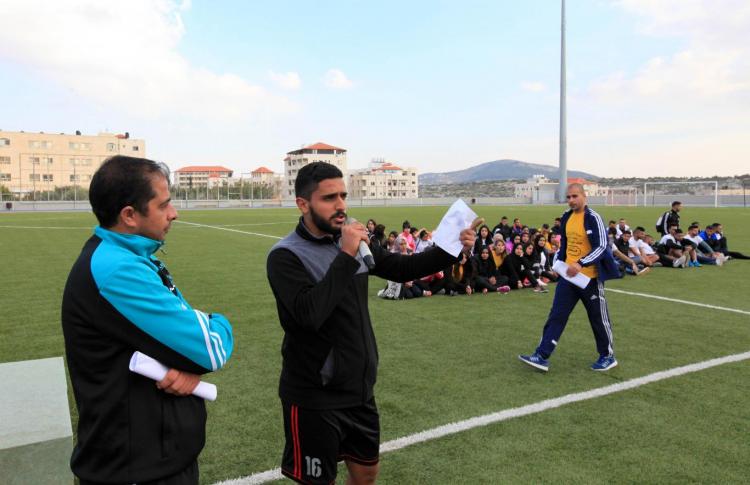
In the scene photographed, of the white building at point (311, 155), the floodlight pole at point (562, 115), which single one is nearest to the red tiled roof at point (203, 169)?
the white building at point (311, 155)

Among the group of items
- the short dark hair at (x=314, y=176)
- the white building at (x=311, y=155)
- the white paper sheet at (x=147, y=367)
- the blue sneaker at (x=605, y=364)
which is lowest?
the blue sneaker at (x=605, y=364)

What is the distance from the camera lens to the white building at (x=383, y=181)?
124m

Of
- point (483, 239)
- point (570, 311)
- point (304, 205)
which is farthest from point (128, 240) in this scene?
point (483, 239)

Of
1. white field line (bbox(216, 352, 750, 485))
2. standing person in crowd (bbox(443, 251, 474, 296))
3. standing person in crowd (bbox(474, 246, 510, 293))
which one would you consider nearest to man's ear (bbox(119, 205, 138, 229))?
white field line (bbox(216, 352, 750, 485))

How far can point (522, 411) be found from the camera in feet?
15.0

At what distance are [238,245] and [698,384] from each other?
54.6ft

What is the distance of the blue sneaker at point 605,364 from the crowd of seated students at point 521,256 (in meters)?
3.02

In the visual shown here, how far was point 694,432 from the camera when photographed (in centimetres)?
416

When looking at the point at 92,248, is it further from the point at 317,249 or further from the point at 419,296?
the point at 419,296

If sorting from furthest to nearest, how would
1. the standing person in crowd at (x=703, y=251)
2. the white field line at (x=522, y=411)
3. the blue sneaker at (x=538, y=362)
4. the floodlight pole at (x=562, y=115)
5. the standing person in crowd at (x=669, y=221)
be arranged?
the floodlight pole at (x=562, y=115) → the standing person in crowd at (x=669, y=221) → the standing person in crowd at (x=703, y=251) → the blue sneaker at (x=538, y=362) → the white field line at (x=522, y=411)

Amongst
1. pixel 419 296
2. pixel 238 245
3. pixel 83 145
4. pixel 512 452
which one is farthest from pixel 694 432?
pixel 83 145

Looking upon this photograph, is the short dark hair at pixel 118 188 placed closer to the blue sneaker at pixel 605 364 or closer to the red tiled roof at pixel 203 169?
the blue sneaker at pixel 605 364

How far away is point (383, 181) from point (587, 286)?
123 m

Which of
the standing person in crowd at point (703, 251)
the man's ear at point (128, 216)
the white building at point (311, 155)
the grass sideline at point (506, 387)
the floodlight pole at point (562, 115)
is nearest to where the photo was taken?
the man's ear at point (128, 216)
